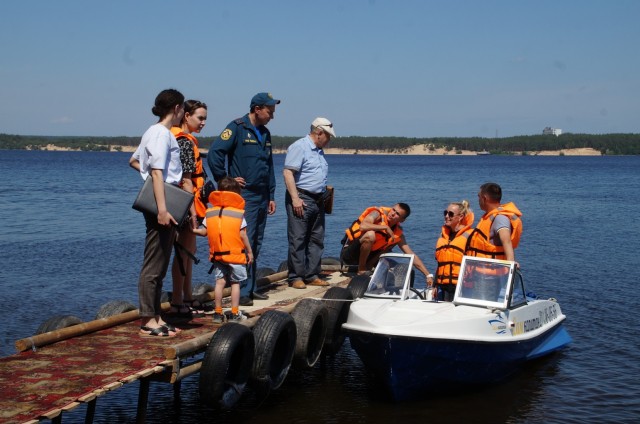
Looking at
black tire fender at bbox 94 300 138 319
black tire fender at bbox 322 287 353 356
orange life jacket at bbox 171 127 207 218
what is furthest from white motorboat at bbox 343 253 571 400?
black tire fender at bbox 94 300 138 319

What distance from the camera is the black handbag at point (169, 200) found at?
7598mm

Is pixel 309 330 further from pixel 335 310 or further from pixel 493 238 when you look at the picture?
pixel 493 238

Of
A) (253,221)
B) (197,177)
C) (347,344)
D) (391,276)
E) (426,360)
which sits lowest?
(347,344)

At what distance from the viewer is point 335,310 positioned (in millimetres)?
10258

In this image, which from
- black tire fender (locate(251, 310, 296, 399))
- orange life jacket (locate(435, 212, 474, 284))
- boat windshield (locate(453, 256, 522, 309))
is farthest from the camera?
orange life jacket (locate(435, 212, 474, 284))

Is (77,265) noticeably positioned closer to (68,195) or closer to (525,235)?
(525,235)

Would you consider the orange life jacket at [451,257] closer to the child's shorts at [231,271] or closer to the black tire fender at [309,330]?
the black tire fender at [309,330]

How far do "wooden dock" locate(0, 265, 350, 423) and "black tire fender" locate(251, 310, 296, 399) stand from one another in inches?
13.9

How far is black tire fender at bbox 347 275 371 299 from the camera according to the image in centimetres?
1074

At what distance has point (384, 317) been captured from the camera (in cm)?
897

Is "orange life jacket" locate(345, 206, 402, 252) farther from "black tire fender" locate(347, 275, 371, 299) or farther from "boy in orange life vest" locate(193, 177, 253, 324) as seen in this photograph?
"boy in orange life vest" locate(193, 177, 253, 324)

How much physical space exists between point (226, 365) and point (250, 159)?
117 inches

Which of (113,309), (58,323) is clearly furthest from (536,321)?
(58,323)

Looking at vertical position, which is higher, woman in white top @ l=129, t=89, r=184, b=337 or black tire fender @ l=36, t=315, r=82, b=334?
woman in white top @ l=129, t=89, r=184, b=337
